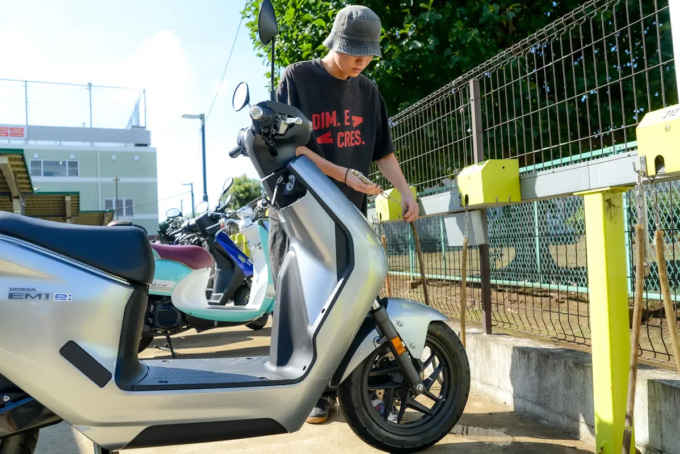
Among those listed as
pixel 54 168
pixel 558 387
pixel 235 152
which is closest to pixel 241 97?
pixel 235 152

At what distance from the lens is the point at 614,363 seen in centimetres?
214

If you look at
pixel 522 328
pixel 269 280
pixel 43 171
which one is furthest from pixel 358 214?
pixel 43 171

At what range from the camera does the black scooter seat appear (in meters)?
1.87

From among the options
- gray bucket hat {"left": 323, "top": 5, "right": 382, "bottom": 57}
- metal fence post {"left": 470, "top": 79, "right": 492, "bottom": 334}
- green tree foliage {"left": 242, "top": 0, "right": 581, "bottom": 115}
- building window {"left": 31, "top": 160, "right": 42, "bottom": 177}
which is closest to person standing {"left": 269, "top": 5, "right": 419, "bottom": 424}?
gray bucket hat {"left": 323, "top": 5, "right": 382, "bottom": 57}

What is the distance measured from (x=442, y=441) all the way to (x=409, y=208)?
1.04m

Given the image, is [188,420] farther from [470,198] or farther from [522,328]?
[522,328]

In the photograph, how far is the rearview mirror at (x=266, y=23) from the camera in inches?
93.7

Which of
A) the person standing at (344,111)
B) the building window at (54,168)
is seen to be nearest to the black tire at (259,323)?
the person standing at (344,111)

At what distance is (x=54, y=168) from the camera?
125 feet

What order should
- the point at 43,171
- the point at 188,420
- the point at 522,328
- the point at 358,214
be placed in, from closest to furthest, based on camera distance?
the point at 188,420
the point at 358,214
the point at 522,328
the point at 43,171

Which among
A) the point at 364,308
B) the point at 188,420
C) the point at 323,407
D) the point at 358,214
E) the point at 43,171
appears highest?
the point at 43,171

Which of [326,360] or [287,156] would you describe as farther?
[287,156]

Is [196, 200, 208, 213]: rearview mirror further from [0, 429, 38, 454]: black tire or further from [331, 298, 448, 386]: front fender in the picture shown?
[0, 429, 38, 454]: black tire

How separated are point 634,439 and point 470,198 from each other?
1.37 meters
